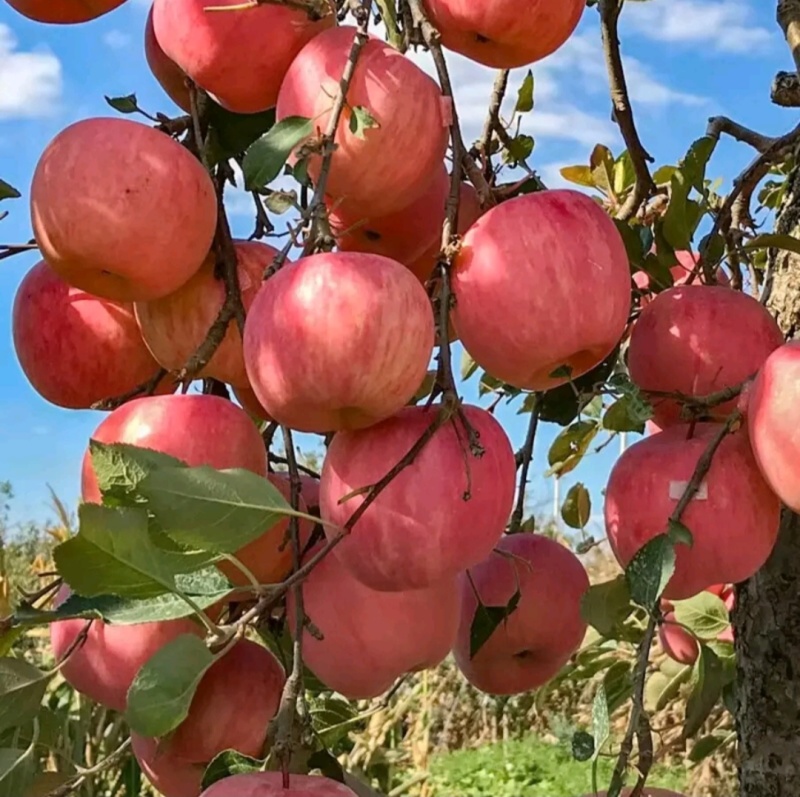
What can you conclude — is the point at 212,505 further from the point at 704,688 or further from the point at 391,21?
the point at 704,688

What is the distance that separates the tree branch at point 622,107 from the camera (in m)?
0.87

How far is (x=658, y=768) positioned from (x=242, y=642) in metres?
3.02

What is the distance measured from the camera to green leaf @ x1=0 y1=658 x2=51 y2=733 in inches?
21.5

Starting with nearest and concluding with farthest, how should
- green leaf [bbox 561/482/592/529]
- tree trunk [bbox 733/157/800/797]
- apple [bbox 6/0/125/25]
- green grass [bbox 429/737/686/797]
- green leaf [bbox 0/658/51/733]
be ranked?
green leaf [bbox 0/658/51/733], apple [bbox 6/0/125/25], tree trunk [bbox 733/157/800/797], green leaf [bbox 561/482/592/529], green grass [bbox 429/737/686/797]

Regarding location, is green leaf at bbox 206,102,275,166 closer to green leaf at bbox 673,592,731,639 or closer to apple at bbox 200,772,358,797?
apple at bbox 200,772,358,797

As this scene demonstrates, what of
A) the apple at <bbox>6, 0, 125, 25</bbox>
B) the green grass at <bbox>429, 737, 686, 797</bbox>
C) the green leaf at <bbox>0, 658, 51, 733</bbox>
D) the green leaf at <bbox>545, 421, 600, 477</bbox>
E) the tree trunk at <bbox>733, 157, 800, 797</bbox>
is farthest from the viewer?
the green grass at <bbox>429, 737, 686, 797</bbox>

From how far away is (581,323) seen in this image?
516 mm

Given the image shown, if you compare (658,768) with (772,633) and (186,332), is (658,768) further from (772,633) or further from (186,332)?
(186,332)

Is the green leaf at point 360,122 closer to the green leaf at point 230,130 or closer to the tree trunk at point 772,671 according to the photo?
the green leaf at point 230,130

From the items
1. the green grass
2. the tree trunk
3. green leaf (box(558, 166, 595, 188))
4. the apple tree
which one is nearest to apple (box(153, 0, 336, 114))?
the apple tree

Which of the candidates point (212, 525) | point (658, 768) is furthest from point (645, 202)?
point (658, 768)

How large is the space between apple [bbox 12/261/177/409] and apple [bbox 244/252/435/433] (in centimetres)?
21

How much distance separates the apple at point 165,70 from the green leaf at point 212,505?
0.33m

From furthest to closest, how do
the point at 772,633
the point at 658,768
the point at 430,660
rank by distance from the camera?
1. the point at 658,768
2. the point at 772,633
3. the point at 430,660
